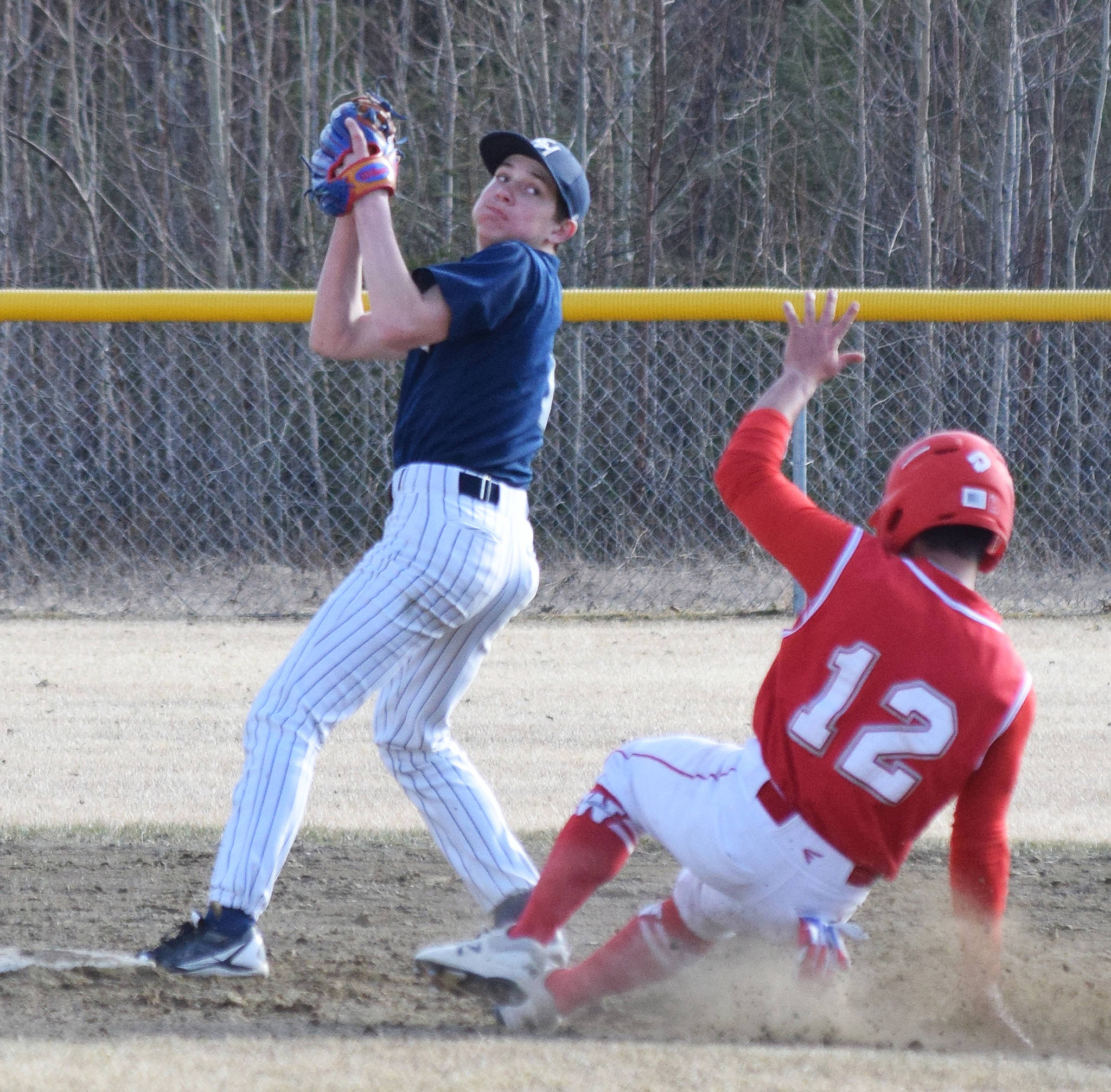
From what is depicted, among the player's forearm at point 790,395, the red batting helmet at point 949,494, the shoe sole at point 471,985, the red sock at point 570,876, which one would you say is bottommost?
the shoe sole at point 471,985

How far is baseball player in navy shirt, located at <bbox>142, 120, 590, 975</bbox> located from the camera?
2.86 metres

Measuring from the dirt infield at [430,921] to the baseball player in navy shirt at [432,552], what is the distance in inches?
9.7

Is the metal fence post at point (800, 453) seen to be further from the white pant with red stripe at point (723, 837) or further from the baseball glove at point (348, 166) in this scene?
the white pant with red stripe at point (723, 837)

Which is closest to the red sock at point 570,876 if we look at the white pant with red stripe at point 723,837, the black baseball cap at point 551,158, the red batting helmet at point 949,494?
the white pant with red stripe at point 723,837

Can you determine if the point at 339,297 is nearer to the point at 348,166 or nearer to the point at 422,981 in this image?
the point at 348,166

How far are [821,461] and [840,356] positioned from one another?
5.74 meters

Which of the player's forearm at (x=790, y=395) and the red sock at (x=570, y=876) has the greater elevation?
the player's forearm at (x=790, y=395)

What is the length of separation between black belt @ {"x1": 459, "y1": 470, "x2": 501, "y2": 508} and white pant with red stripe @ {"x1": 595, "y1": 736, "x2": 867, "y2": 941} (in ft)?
1.87

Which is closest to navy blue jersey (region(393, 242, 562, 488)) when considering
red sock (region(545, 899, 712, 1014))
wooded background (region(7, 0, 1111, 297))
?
red sock (region(545, 899, 712, 1014))

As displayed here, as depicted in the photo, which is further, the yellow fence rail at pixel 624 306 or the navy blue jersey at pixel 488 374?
the yellow fence rail at pixel 624 306

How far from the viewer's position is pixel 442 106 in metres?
14.7

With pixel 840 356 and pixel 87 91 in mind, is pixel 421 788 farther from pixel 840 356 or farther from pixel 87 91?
pixel 87 91

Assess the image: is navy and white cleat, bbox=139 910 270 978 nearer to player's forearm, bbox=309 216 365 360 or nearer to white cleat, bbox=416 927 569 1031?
white cleat, bbox=416 927 569 1031

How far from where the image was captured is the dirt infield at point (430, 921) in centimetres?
241
